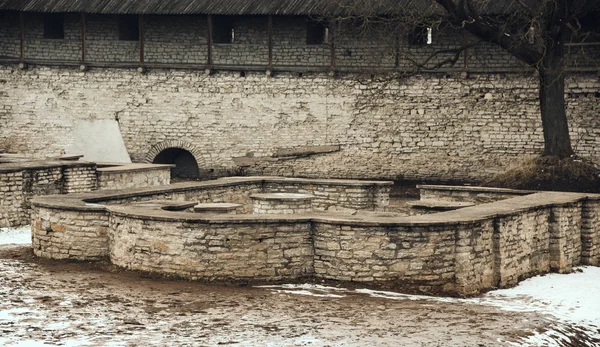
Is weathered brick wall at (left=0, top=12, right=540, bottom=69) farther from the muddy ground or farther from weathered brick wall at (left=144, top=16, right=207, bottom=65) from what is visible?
the muddy ground

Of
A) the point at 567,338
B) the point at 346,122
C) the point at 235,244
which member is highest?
the point at 346,122

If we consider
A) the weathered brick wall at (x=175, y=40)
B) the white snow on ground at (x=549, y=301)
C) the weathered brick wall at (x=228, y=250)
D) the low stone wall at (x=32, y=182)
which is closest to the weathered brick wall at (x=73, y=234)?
the weathered brick wall at (x=228, y=250)

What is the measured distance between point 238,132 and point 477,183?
5.46 metres

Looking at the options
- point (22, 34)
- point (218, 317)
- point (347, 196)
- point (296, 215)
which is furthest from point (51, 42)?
point (218, 317)

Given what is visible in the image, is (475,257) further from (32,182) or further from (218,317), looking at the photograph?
(32,182)

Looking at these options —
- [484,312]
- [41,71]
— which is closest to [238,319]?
[484,312]

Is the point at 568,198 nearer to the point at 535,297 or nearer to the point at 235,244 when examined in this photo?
the point at 535,297

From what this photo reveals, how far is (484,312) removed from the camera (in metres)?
10.8

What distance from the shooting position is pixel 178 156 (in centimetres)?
2588

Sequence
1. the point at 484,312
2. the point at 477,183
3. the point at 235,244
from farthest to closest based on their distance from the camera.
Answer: the point at 477,183
the point at 235,244
the point at 484,312

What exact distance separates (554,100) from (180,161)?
370 inches

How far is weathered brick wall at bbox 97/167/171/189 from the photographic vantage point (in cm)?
1798

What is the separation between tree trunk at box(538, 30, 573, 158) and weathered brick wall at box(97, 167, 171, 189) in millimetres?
6902

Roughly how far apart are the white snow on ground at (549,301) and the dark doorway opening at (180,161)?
13431mm
